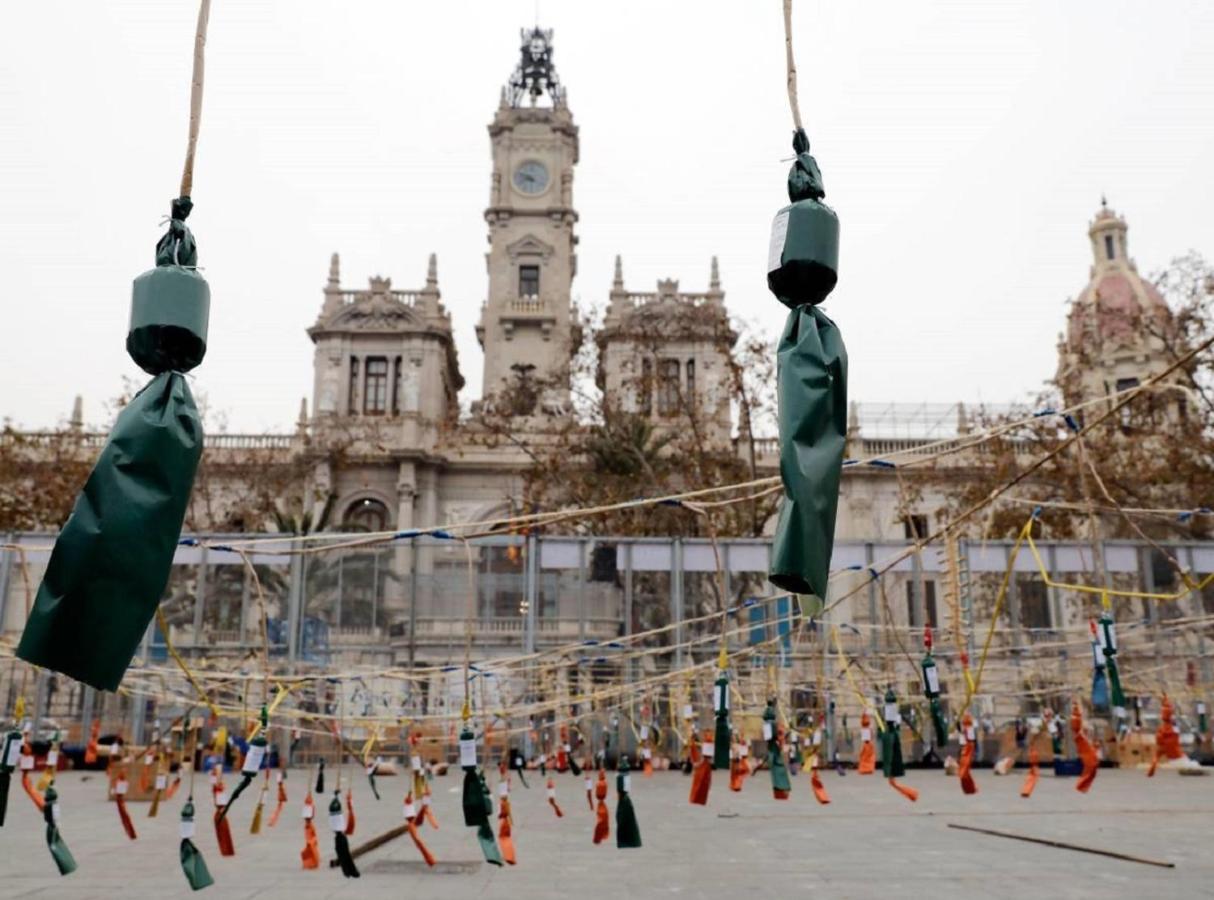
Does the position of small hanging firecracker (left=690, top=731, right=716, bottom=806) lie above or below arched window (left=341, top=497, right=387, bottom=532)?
below

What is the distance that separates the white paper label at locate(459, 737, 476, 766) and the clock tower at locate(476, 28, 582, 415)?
39.6 m

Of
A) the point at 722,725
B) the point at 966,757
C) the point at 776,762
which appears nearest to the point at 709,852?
the point at 776,762

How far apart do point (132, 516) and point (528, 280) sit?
4845 cm

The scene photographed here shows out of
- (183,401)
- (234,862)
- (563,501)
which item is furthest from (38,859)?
(563,501)

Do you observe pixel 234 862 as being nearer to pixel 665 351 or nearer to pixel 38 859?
pixel 38 859

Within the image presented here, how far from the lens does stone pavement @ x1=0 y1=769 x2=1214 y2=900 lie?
932 centimetres

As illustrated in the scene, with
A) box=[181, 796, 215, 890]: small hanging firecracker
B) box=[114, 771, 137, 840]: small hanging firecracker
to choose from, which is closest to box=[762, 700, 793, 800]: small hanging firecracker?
box=[181, 796, 215, 890]: small hanging firecracker

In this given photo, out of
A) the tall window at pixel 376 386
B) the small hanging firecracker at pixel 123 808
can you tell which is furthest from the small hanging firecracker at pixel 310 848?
the tall window at pixel 376 386

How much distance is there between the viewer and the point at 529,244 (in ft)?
167

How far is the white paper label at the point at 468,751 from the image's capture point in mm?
7714

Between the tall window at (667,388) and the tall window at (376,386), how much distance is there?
1247 centimetres

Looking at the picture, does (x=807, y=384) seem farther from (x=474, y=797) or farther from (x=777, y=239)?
(x=474, y=797)

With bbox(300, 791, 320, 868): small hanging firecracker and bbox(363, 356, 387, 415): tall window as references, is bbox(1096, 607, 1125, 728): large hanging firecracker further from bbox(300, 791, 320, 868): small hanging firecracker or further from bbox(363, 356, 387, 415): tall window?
bbox(363, 356, 387, 415): tall window

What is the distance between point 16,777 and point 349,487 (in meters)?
22.5
